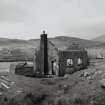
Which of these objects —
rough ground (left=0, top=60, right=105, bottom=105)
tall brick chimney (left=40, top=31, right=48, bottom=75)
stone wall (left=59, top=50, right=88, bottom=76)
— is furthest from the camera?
tall brick chimney (left=40, top=31, right=48, bottom=75)

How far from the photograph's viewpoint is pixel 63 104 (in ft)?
52.0

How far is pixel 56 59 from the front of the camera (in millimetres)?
27312

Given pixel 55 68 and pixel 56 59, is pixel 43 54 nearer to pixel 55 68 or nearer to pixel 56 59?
pixel 56 59

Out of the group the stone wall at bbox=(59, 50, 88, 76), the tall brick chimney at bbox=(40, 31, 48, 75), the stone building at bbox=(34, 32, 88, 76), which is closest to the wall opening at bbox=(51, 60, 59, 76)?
the stone building at bbox=(34, 32, 88, 76)

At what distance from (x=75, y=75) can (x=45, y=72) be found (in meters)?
5.40

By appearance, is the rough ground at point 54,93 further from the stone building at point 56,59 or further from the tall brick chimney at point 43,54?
the tall brick chimney at point 43,54

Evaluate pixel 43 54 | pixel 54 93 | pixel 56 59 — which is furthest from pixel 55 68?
pixel 54 93

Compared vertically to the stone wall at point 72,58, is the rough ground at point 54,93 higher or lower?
lower

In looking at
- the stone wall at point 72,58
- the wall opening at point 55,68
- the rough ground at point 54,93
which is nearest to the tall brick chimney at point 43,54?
the wall opening at point 55,68

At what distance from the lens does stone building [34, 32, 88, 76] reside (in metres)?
26.9

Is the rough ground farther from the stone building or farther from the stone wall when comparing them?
the stone building

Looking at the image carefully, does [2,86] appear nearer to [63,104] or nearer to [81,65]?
[63,104]

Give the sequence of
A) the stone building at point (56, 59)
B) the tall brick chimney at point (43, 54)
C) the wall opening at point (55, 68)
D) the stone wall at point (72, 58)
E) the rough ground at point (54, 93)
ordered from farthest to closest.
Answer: the tall brick chimney at point (43, 54)
the wall opening at point (55, 68)
the stone building at point (56, 59)
the stone wall at point (72, 58)
the rough ground at point (54, 93)

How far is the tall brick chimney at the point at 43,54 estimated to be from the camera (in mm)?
28266
